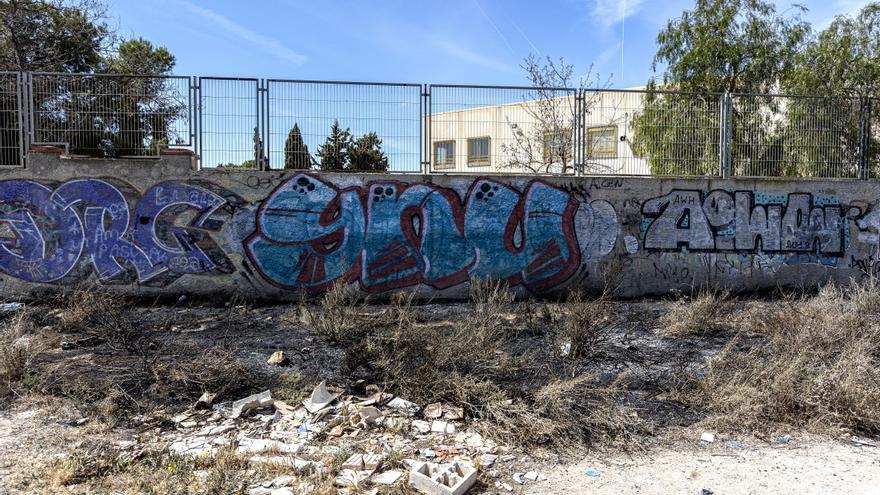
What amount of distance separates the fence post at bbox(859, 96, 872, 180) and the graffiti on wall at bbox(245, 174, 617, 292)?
501cm

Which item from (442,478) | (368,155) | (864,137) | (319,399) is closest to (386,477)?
(442,478)

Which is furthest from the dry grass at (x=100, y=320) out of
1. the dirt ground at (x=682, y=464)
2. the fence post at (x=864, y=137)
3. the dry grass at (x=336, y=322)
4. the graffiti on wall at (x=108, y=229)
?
the fence post at (x=864, y=137)

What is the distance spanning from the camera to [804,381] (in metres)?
4.64

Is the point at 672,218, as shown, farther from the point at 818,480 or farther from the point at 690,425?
the point at 818,480

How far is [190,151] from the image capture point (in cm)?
886

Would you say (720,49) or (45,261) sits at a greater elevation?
(720,49)

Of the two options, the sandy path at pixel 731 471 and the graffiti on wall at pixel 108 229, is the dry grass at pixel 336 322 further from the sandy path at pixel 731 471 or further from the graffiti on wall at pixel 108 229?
the sandy path at pixel 731 471

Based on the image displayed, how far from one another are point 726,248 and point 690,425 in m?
6.52

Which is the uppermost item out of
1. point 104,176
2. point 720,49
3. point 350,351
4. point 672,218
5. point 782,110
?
point 720,49

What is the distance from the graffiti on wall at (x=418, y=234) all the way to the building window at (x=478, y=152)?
41cm

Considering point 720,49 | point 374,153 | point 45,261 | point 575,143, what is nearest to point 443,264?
point 374,153

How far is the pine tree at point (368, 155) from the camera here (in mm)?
9234

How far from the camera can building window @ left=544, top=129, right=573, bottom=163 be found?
403 inches

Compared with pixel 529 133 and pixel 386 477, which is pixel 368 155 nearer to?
pixel 529 133
